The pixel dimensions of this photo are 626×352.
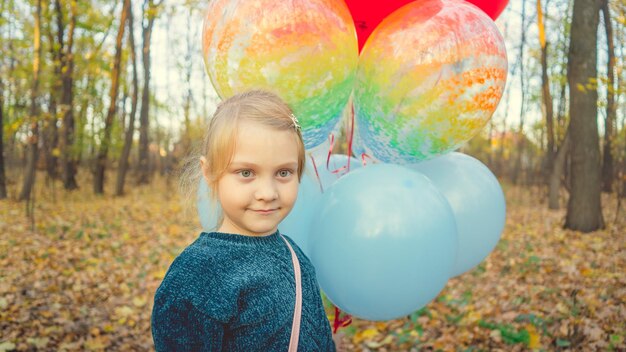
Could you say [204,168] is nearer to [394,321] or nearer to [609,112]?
[394,321]

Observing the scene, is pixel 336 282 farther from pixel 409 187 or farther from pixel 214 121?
pixel 214 121

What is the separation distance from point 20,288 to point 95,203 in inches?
263

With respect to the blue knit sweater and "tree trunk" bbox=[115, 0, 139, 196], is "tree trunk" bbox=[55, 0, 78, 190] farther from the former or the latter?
the blue knit sweater

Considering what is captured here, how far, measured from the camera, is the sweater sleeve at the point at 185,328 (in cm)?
117

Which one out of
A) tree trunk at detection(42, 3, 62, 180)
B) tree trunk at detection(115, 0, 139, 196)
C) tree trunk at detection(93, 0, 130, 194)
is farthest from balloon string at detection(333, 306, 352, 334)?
tree trunk at detection(115, 0, 139, 196)

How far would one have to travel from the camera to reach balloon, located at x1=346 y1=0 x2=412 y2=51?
2466 millimetres

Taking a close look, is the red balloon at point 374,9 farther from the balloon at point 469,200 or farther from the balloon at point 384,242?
the balloon at point 384,242

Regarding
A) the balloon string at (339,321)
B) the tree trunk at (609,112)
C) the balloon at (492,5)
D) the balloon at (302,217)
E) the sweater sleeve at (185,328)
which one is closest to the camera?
the sweater sleeve at (185,328)

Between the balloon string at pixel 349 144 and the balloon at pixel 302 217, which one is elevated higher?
the balloon string at pixel 349 144

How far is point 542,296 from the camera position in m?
4.91

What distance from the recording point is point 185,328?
1.18 m

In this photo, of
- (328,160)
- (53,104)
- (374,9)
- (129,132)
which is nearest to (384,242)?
(328,160)

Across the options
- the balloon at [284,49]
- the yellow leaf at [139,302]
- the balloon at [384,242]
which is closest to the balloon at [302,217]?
the balloon at [384,242]

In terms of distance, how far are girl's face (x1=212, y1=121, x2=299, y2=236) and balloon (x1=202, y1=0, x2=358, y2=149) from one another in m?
0.62
